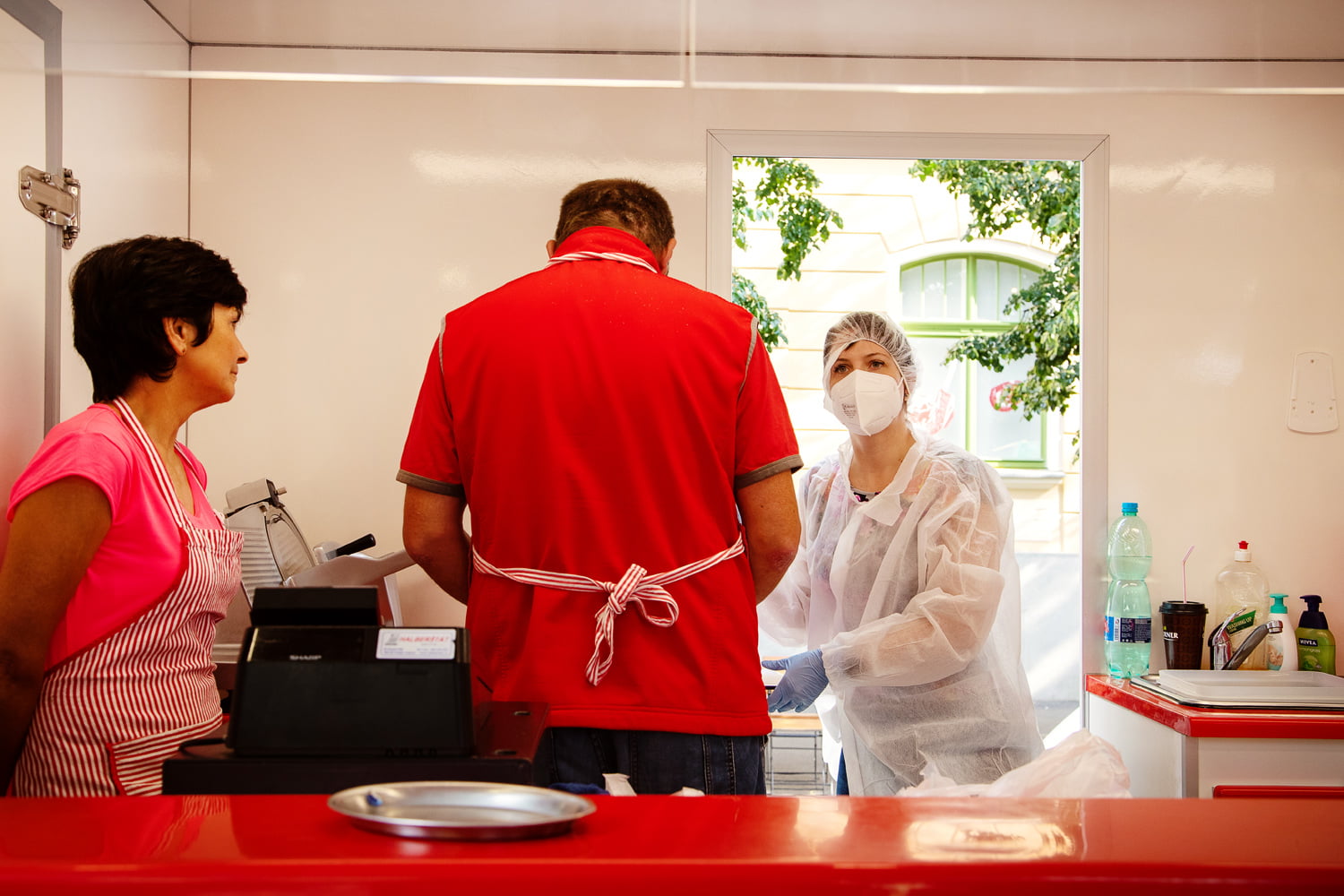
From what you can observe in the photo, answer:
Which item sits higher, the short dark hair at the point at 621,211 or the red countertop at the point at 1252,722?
the short dark hair at the point at 621,211

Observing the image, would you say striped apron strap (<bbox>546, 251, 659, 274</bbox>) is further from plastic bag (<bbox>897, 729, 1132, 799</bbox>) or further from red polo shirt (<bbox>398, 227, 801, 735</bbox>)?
plastic bag (<bbox>897, 729, 1132, 799</bbox>)

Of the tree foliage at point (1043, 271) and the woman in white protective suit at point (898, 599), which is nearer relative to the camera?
the woman in white protective suit at point (898, 599)

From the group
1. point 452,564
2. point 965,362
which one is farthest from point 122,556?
point 965,362

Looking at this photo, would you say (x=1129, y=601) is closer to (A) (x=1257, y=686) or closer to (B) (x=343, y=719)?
(A) (x=1257, y=686)

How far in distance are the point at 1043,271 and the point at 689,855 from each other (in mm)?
3709

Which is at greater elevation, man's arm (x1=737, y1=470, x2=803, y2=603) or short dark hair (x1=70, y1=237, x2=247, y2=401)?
short dark hair (x1=70, y1=237, x2=247, y2=401)

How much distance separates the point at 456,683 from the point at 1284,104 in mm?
2832

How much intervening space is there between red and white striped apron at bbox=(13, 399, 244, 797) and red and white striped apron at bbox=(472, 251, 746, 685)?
44cm

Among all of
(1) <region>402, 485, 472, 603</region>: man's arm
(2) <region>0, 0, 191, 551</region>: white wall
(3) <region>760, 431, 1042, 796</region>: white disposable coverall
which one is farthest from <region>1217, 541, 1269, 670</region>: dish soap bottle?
(2) <region>0, 0, 191, 551</region>: white wall

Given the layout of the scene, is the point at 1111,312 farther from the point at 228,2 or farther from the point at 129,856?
the point at 129,856

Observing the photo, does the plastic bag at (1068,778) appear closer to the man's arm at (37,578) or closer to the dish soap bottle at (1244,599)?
the man's arm at (37,578)

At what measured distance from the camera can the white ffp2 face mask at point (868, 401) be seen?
2406 mm

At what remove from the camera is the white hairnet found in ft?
8.31

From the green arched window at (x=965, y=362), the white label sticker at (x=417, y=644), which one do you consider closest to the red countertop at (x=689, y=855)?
the white label sticker at (x=417, y=644)
